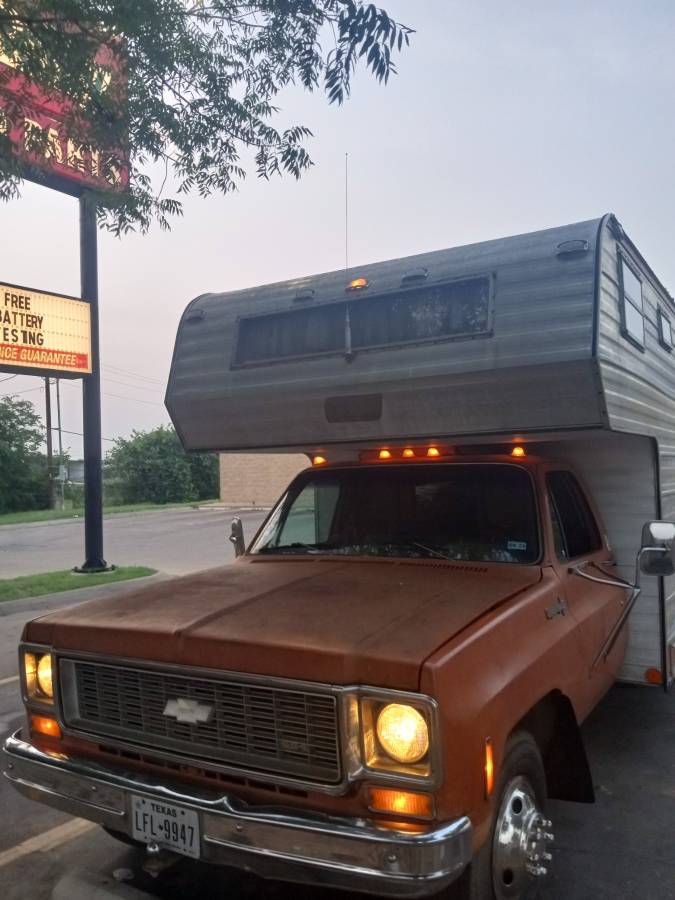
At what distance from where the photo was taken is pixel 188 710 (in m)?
2.95

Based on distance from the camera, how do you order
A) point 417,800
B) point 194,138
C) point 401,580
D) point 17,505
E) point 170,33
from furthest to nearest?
point 17,505, point 194,138, point 170,33, point 401,580, point 417,800

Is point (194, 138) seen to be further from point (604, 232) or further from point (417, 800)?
point (417, 800)

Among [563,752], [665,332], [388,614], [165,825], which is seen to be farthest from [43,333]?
[563,752]

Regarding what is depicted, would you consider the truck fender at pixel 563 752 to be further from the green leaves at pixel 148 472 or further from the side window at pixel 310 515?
the green leaves at pixel 148 472

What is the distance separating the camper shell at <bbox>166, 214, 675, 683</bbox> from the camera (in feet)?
12.9

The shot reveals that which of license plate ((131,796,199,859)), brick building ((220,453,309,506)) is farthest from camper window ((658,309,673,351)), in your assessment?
brick building ((220,453,309,506))

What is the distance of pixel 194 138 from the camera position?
8133mm

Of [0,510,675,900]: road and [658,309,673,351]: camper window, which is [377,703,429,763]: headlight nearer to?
[0,510,675,900]: road

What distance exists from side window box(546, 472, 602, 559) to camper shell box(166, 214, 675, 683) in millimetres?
295

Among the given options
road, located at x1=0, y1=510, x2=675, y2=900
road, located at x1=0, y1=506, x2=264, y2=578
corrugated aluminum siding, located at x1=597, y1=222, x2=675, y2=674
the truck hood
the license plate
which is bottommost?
road, located at x1=0, y1=506, x2=264, y2=578

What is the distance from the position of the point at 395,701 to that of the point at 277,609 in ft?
2.75

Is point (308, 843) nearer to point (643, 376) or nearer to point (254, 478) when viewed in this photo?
point (643, 376)

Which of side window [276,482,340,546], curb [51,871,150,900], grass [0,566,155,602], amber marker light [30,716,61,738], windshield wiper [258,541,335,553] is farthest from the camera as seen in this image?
grass [0,566,155,602]

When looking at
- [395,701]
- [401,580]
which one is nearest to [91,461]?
[401,580]
